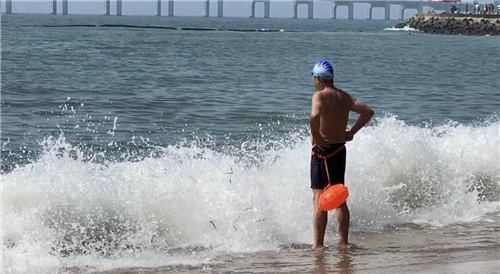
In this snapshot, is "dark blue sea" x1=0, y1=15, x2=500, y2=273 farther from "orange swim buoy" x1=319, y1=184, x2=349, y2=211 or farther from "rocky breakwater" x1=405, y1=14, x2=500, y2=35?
"rocky breakwater" x1=405, y1=14, x2=500, y2=35

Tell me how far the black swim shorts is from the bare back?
2.3 inches

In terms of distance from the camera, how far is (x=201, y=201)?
8.37 m

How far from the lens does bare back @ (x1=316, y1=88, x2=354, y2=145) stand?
23.8 feet

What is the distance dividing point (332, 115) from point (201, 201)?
176 centimetres

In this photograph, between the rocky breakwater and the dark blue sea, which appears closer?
the dark blue sea

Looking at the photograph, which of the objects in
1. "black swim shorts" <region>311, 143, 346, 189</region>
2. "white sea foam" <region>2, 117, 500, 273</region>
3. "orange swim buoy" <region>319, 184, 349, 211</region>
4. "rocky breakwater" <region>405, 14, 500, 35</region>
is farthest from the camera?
"rocky breakwater" <region>405, 14, 500, 35</region>

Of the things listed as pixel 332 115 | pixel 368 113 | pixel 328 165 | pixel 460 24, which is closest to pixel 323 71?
pixel 332 115

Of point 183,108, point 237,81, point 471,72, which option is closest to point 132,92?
point 183,108

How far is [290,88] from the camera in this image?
2406 centimetres

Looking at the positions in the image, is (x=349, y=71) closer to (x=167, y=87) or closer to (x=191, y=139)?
(x=167, y=87)

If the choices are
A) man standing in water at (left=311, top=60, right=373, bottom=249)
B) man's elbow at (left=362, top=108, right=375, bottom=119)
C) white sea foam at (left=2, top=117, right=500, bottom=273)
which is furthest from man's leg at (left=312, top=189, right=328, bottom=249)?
man's elbow at (left=362, top=108, right=375, bottom=119)

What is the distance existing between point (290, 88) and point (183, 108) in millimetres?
6381

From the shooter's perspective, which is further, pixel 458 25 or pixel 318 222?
pixel 458 25

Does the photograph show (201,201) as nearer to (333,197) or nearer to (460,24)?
(333,197)
